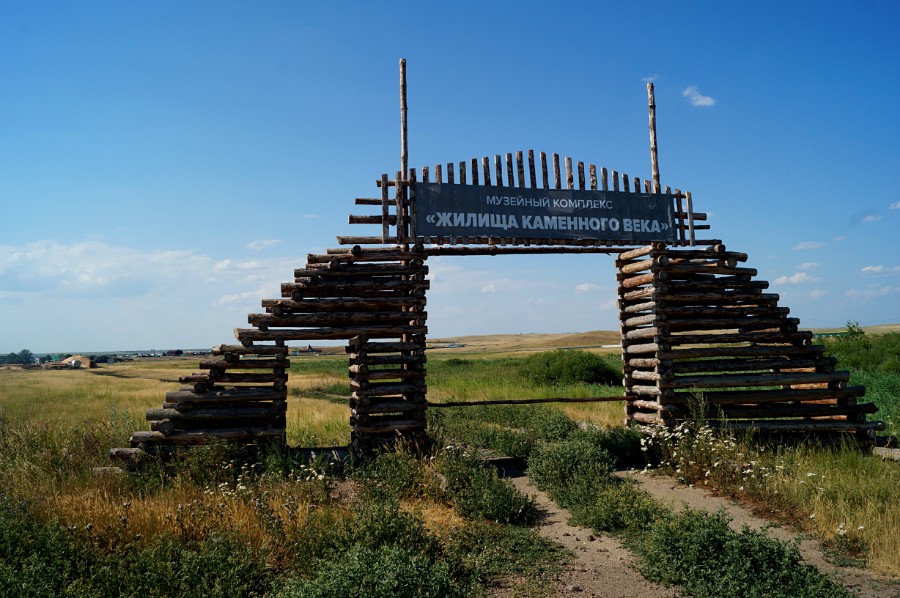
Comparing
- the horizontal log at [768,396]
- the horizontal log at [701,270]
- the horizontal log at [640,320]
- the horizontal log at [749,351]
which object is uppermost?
the horizontal log at [701,270]

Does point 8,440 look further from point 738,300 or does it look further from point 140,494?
point 738,300

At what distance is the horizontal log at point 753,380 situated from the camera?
1229 centimetres

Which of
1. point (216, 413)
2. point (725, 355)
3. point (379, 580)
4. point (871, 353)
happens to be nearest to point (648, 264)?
point (725, 355)

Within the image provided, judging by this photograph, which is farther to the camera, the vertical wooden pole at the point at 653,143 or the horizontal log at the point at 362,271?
the vertical wooden pole at the point at 653,143

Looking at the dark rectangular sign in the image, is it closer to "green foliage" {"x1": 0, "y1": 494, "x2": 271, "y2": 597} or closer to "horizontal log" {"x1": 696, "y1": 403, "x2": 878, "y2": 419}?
"horizontal log" {"x1": 696, "y1": 403, "x2": 878, "y2": 419}

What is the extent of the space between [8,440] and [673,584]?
34.4 feet

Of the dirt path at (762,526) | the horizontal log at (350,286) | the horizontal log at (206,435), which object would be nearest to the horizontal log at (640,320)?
the dirt path at (762,526)

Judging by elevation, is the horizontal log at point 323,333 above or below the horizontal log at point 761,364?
above

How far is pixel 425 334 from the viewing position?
38.7 feet

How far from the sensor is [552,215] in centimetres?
1259

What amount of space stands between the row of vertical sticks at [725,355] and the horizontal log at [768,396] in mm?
19

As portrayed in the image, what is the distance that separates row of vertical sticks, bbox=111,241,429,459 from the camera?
1012 centimetres

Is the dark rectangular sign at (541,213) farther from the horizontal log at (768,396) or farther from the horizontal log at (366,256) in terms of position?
the horizontal log at (768,396)

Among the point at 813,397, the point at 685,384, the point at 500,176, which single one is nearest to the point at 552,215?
the point at 500,176
